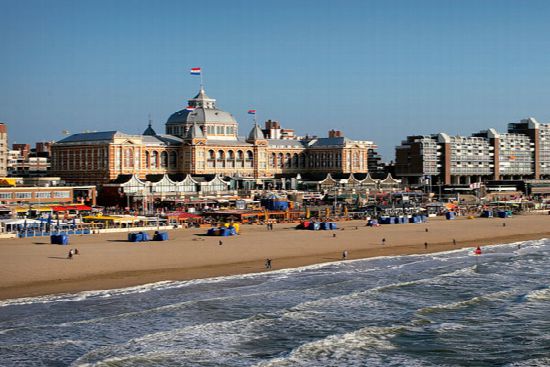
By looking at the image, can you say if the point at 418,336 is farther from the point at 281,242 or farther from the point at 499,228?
the point at 499,228

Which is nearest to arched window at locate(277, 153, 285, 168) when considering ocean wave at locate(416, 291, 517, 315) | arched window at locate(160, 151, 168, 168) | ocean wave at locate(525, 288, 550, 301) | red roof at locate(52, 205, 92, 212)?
arched window at locate(160, 151, 168, 168)

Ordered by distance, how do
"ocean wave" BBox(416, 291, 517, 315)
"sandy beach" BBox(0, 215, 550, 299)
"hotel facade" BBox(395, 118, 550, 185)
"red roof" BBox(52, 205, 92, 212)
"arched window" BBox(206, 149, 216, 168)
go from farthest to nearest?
"hotel facade" BBox(395, 118, 550, 185) → "arched window" BBox(206, 149, 216, 168) → "red roof" BBox(52, 205, 92, 212) → "sandy beach" BBox(0, 215, 550, 299) → "ocean wave" BBox(416, 291, 517, 315)

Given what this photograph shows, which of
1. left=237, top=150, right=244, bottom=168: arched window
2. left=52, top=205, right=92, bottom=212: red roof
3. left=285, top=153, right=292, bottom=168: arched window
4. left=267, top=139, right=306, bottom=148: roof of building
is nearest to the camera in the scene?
left=52, top=205, right=92, bottom=212: red roof

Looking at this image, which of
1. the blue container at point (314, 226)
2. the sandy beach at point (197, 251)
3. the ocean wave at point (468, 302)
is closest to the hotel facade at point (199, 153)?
the blue container at point (314, 226)

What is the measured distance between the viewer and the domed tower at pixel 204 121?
15288 cm

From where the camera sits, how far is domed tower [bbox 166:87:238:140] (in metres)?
153

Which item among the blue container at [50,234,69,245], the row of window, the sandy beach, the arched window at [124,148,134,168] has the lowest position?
the sandy beach

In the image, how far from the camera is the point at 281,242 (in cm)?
7088

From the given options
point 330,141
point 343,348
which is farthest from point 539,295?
point 330,141

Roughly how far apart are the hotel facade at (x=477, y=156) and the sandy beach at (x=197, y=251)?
78.5 m

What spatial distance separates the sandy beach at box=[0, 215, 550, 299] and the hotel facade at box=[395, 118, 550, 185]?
78531 millimetres

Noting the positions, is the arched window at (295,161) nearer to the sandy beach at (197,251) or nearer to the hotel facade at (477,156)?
the hotel facade at (477,156)

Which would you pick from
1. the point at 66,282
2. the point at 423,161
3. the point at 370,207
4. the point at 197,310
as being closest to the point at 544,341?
the point at 197,310

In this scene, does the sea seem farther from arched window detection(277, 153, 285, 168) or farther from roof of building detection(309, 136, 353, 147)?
roof of building detection(309, 136, 353, 147)
